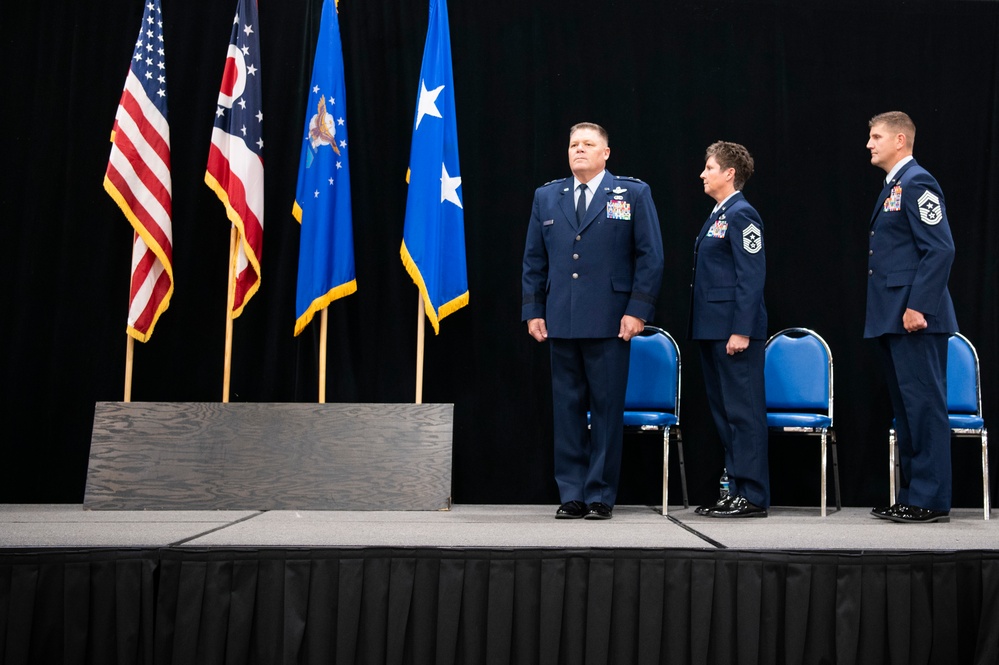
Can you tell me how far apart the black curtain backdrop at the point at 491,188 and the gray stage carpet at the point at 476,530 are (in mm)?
771

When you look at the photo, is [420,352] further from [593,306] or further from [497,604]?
[497,604]

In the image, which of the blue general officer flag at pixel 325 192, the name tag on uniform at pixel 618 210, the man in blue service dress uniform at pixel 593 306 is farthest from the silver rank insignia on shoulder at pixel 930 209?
the blue general officer flag at pixel 325 192

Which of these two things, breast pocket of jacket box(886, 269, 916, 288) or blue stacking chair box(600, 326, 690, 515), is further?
blue stacking chair box(600, 326, 690, 515)

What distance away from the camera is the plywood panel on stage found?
13.4 feet

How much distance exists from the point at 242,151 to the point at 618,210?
78.8 inches

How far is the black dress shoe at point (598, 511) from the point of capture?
12.1 feet

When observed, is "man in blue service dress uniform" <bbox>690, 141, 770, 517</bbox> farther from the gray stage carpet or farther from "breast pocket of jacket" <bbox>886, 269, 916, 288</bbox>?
"breast pocket of jacket" <bbox>886, 269, 916, 288</bbox>

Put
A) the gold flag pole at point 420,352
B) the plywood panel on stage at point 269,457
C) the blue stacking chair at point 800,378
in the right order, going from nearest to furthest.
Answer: the plywood panel on stage at point 269,457 → the blue stacking chair at point 800,378 → the gold flag pole at point 420,352

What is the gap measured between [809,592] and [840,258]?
9.46ft

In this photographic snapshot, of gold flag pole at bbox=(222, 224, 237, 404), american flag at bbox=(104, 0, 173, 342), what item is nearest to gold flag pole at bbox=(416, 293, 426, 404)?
gold flag pole at bbox=(222, 224, 237, 404)

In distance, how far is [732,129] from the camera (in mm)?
4977

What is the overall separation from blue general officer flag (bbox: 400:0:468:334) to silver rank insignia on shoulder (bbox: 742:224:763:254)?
1.45 metres

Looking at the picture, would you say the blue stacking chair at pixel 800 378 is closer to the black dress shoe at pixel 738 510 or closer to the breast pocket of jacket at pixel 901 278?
the black dress shoe at pixel 738 510

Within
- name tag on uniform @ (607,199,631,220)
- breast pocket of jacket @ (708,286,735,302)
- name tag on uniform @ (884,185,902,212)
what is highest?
name tag on uniform @ (884,185,902,212)
